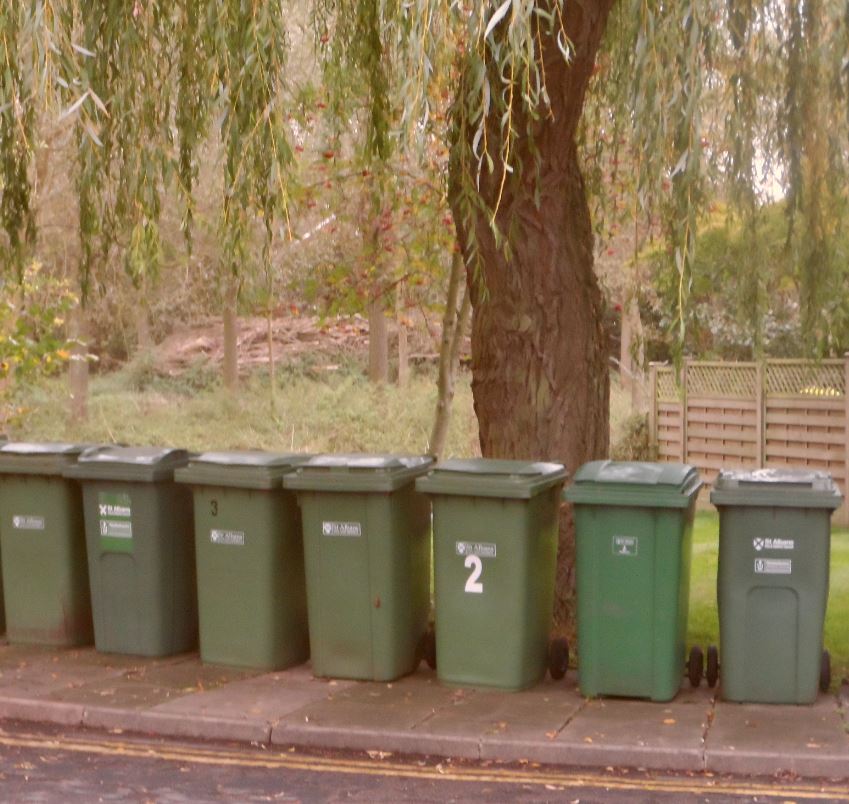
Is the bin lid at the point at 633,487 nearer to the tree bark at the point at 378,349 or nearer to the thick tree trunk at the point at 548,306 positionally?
the thick tree trunk at the point at 548,306

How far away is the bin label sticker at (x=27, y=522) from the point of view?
8.41 meters

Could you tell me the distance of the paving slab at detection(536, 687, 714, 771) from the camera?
20.0 ft

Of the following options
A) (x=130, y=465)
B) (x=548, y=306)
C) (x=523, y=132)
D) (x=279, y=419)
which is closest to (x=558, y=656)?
(x=548, y=306)

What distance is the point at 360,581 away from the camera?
24.5ft

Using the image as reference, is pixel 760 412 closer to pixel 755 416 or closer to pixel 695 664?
pixel 755 416

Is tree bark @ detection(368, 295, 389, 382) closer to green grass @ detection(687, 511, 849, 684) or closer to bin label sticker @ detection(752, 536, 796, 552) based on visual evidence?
green grass @ detection(687, 511, 849, 684)

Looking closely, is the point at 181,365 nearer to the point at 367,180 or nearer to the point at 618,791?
the point at 367,180

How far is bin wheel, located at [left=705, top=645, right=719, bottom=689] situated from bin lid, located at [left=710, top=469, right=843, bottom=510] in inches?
33.6

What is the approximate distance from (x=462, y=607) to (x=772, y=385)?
8.73 metres

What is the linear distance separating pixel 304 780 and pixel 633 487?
88.1 inches

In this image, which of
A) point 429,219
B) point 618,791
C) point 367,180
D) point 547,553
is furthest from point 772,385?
point 618,791

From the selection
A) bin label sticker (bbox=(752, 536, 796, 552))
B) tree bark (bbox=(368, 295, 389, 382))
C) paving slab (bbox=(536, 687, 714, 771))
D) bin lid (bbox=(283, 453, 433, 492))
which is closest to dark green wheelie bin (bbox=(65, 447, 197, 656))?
bin lid (bbox=(283, 453, 433, 492))

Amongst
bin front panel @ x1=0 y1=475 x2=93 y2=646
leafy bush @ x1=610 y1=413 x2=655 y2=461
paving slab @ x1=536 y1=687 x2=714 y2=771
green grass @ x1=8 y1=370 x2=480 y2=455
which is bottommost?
green grass @ x1=8 y1=370 x2=480 y2=455

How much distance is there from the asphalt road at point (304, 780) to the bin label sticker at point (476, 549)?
51.0 inches
